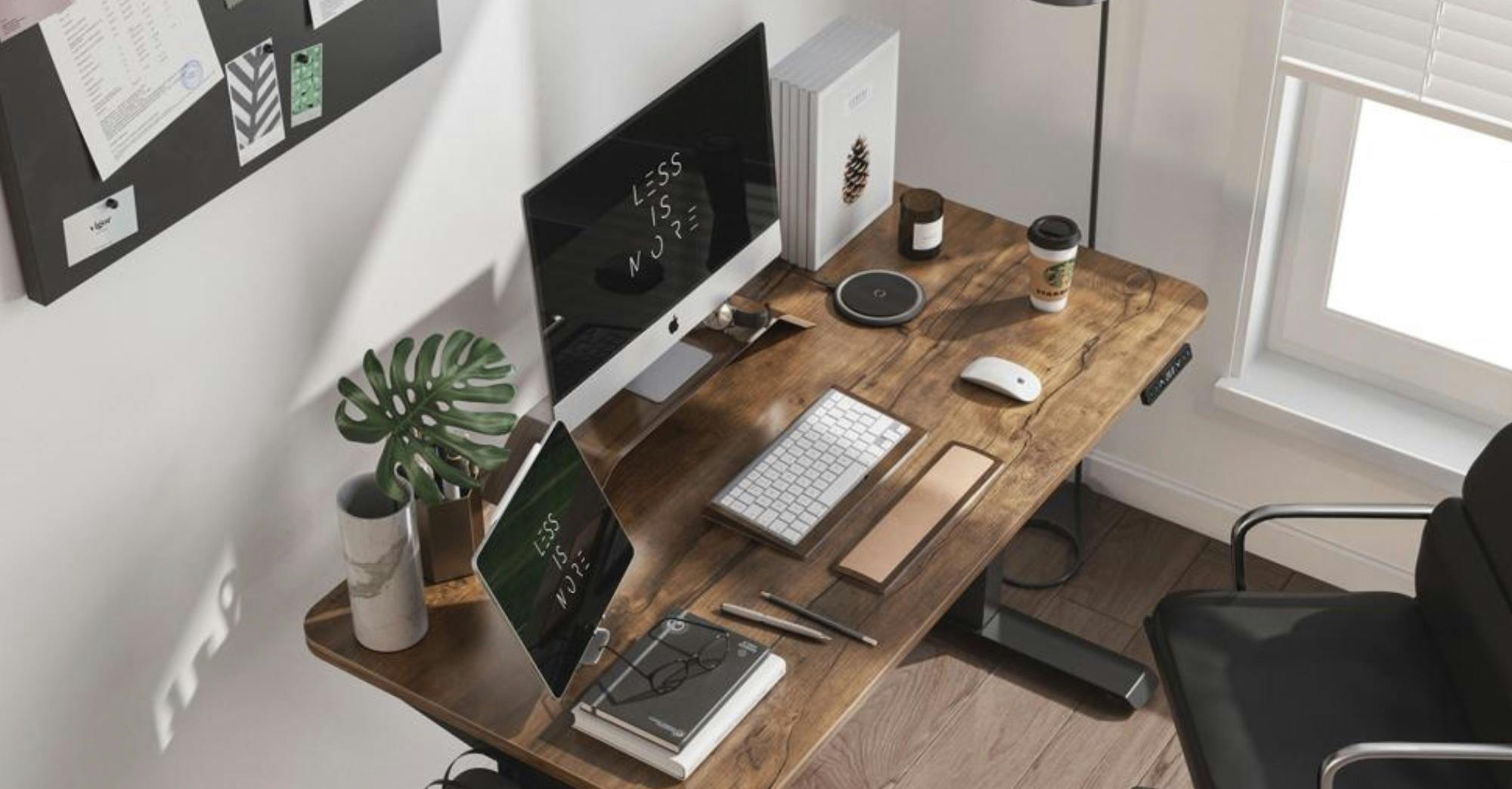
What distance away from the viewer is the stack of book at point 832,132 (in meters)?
3.04

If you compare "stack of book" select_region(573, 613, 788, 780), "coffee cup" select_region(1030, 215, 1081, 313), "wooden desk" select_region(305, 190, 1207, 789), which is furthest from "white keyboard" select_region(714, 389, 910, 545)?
"coffee cup" select_region(1030, 215, 1081, 313)

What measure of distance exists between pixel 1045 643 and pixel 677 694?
1357 mm

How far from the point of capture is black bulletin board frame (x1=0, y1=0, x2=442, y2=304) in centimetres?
198

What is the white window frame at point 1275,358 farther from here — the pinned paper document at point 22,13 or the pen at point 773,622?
the pinned paper document at point 22,13

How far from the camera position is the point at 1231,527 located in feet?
12.5

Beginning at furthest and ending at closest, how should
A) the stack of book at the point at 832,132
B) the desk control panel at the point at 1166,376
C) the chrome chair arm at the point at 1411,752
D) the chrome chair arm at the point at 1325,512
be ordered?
the stack of book at the point at 832,132, the desk control panel at the point at 1166,376, the chrome chair arm at the point at 1325,512, the chrome chair arm at the point at 1411,752

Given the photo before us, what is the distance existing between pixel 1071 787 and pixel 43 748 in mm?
1775

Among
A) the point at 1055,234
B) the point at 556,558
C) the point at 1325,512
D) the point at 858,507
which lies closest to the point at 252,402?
the point at 556,558

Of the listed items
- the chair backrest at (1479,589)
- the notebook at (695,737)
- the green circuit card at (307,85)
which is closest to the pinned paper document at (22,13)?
the green circuit card at (307,85)

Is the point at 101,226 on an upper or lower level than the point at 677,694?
upper

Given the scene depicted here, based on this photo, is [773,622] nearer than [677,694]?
No

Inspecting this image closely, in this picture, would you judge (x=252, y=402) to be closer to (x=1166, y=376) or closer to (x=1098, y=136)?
(x=1166, y=376)

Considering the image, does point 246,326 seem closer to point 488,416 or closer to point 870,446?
point 488,416

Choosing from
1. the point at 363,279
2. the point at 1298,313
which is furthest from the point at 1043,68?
the point at 363,279
